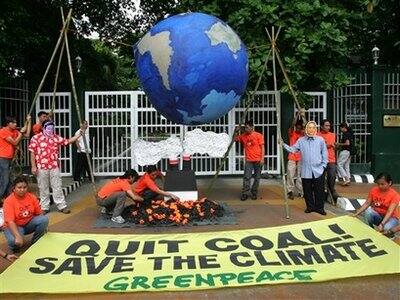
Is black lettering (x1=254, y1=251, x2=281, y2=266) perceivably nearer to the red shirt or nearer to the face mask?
the red shirt

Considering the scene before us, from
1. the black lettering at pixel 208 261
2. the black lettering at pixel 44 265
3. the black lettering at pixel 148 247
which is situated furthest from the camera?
the black lettering at pixel 148 247

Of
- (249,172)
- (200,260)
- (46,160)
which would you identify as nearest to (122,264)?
(200,260)

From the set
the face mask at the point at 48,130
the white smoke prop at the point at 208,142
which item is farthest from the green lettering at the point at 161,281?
the white smoke prop at the point at 208,142

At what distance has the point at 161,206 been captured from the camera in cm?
859

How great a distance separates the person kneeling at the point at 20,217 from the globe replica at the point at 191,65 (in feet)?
8.30

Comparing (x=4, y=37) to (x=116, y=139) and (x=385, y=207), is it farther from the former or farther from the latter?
(x=385, y=207)

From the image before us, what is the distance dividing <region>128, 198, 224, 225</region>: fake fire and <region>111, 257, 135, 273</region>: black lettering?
2.46 metres

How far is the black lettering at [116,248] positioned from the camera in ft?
19.3

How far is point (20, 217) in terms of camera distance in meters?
6.62

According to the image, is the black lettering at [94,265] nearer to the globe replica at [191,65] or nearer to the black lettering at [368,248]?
the black lettering at [368,248]

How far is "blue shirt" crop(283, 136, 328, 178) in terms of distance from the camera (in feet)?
29.7

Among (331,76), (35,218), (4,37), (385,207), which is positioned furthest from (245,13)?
(35,218)

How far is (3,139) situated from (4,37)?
3266 mm

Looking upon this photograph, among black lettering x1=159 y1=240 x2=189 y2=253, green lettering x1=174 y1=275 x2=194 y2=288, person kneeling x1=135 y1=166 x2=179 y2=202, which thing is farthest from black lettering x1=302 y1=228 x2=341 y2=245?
person kneeling x1=135 y1=166 x2=179 y2=202
